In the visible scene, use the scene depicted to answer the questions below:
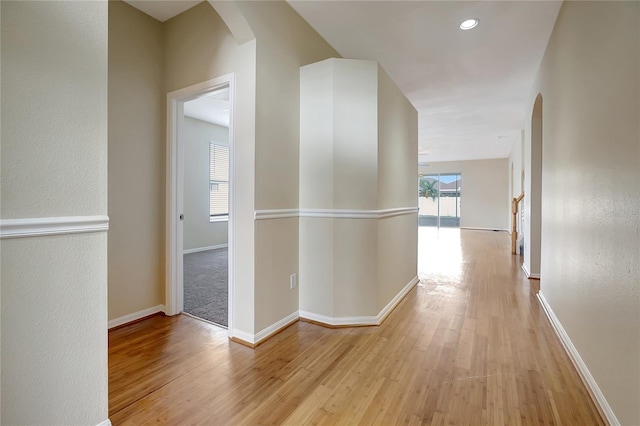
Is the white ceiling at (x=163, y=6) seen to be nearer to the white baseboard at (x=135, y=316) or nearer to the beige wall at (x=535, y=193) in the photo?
the white baseboard at (x=135, y=316)

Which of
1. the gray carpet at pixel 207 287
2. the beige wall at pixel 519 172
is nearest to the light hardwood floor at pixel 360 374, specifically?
the gray carpet at pixel 207 287

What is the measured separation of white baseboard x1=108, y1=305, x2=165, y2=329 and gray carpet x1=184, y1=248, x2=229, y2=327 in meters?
0.24

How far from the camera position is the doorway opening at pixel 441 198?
11547 mm

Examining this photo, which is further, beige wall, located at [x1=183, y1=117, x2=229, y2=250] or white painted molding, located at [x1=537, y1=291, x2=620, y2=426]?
beige wall, located at [x1=183, y1=117, x2=229, y2=250]

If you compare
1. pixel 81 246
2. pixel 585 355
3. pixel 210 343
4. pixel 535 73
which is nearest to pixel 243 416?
pixel 210 343

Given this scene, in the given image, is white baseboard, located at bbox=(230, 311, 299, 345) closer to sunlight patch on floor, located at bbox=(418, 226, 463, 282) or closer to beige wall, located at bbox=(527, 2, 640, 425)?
beige wall, located at bbox=(527, 2, 640, 425)

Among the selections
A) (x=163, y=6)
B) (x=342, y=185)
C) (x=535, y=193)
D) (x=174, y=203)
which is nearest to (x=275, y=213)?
(x=342, y=185)

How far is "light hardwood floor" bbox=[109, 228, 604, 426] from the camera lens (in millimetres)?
1499

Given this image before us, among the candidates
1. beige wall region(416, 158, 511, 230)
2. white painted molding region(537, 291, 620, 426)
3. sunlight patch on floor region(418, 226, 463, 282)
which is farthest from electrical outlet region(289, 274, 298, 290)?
beige wall region(416, 158, 511, 230)

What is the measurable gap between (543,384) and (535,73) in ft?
11.8

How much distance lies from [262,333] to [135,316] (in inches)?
48.4

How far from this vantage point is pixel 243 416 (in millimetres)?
1482

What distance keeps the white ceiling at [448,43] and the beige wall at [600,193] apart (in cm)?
45

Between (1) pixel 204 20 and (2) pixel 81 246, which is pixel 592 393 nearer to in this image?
(2) pixel 81 246
